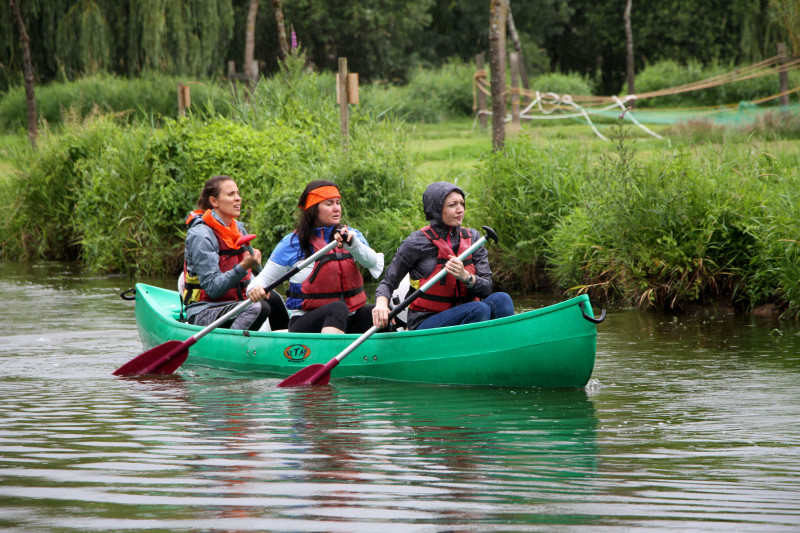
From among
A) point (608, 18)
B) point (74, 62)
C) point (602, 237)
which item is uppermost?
point (608, 18)

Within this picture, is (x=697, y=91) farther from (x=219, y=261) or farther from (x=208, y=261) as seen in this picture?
(x=208, y=261)

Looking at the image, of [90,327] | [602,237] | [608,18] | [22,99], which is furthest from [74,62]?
[608,18]

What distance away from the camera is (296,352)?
666 cm

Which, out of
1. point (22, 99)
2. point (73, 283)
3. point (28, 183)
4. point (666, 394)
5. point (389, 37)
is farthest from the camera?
point (389, 37)

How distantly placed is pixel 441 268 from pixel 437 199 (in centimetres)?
43

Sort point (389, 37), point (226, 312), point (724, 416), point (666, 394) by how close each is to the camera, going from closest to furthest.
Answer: point (724, 416) → point (666, 394) → point (226, 312) → point (389, 37)

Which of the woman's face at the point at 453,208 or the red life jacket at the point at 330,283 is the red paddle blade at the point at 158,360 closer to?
the red life jacket at the point at 330,283

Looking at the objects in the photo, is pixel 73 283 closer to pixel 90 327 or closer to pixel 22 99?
pixel 90 327

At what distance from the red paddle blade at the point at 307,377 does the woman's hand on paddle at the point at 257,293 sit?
1.99ft

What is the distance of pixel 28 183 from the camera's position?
1401 cm

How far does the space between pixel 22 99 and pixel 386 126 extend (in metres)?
13.8

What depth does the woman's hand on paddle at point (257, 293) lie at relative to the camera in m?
6.59

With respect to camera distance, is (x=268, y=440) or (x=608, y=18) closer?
(x=268, y=440)

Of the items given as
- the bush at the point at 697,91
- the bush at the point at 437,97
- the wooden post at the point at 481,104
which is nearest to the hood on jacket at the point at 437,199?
the wooden post at the point at 481,104
